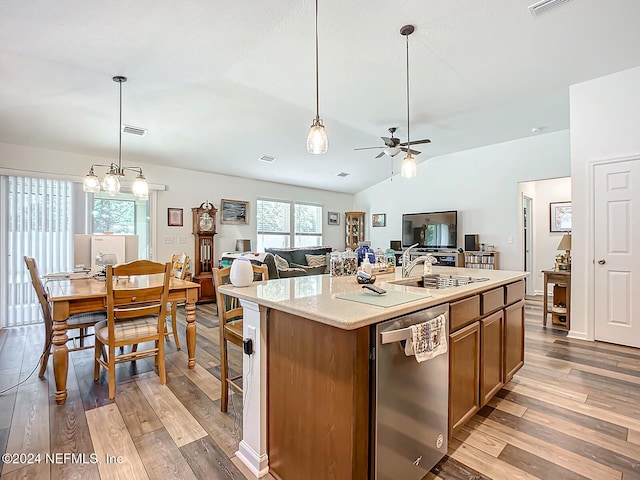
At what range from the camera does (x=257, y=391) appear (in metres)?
1.62

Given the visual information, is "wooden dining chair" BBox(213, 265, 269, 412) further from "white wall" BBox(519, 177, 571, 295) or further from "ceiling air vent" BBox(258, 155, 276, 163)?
"white wall" BBox(519, 177, 571, 295)

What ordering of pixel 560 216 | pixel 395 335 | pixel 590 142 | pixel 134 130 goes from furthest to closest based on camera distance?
pixel 560 216
pixel 134 130
pixel 590 142
pixel 395 335

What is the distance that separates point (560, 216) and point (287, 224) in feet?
19.1

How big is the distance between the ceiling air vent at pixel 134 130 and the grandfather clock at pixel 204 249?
1.72m

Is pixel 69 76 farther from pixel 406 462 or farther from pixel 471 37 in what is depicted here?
pixel 406 462

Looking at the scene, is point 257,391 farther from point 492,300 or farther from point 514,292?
point 514,292

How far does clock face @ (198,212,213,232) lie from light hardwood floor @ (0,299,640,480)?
128 inches

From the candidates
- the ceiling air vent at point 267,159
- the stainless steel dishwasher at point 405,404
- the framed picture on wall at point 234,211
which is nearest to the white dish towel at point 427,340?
the stainless steel dishwasher at point 405,404

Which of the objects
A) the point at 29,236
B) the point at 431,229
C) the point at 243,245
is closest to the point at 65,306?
the point at 29,236

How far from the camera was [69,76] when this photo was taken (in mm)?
3002

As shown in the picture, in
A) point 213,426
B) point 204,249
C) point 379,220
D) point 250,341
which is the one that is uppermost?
point 379,220

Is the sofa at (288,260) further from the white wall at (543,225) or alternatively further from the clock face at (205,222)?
the white wall at (543,225)

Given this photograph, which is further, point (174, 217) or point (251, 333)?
point (174, 217)

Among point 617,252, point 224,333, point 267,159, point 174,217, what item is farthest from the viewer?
point 267,159
